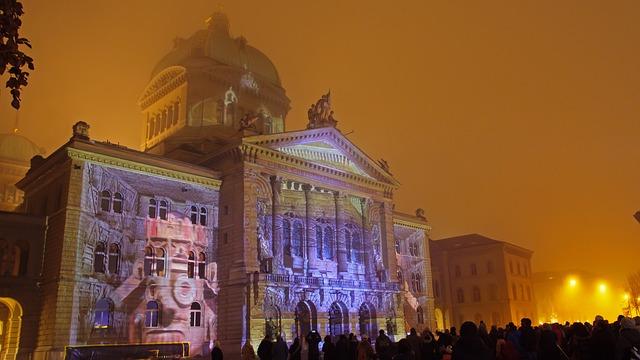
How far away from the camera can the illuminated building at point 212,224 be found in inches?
1316

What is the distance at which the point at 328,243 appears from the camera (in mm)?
45406

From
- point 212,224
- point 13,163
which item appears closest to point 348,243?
point 212,224

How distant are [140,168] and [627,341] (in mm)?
31445

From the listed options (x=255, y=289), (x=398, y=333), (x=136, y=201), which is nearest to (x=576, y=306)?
(x=398, y=333)

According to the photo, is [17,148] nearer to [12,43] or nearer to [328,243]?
[328,243]

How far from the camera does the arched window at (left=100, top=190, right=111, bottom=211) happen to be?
34.8 meters

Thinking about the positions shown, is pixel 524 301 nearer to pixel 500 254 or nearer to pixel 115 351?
pixel 500 254

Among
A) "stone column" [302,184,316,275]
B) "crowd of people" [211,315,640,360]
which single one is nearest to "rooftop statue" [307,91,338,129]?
"stone column" [302,184,316,275]

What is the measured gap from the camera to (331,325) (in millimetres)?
43500

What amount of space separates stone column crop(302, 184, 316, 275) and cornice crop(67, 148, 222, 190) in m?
7.08

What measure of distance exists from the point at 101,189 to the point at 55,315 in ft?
25.8

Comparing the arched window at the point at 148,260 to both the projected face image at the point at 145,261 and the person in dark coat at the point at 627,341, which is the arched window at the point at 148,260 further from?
the person in dark coat at the point at 627,341

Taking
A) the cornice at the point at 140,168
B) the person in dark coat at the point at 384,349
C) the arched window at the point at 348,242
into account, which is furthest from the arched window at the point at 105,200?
the person in dark coat at the point at 384,349

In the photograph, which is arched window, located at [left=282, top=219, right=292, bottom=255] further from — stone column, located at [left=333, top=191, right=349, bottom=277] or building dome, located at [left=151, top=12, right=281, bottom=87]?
building dome, located at [left=151, top=12, right=281, bottom=87]
